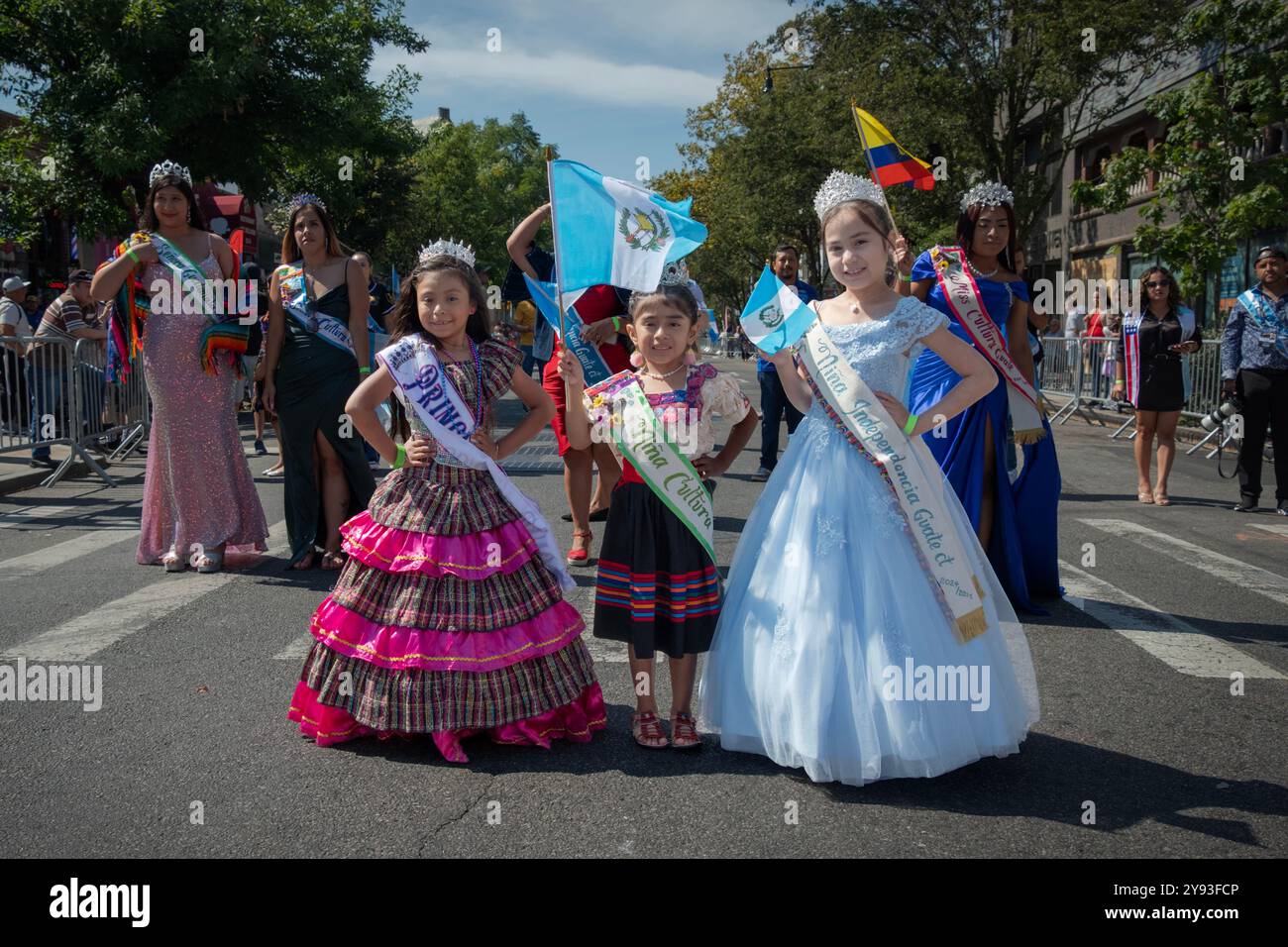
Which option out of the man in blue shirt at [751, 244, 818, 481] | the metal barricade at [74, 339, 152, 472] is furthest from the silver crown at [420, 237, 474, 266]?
the metal barricade at [74, 339, 152, 472]

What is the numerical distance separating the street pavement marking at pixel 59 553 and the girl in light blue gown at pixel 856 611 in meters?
4.97

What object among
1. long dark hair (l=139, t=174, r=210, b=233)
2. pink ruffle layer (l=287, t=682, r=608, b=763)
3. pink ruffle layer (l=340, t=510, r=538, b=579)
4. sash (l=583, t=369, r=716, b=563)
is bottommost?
pink ruffle layer (l=287, t=682, r=608, b=763)

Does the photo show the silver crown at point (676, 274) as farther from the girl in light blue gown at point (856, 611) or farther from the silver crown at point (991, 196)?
the silver crown at point (991, 196)

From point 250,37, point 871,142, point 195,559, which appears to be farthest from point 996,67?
point 195,559

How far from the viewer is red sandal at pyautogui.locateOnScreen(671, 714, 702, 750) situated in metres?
3.88

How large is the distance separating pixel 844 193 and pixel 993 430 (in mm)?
2451

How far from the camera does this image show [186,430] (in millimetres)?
6840

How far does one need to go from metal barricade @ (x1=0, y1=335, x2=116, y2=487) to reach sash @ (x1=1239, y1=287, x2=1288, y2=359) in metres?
10.1

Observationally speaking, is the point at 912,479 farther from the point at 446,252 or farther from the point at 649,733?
the point at 446,252

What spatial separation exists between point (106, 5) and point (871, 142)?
14.5 m

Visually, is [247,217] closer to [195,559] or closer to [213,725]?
[195,559]

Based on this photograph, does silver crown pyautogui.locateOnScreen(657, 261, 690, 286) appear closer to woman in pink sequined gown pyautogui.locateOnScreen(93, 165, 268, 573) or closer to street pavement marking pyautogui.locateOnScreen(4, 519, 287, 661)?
street pavement marking pyautogui.locateOnScreen(4, 519, 287, 661)

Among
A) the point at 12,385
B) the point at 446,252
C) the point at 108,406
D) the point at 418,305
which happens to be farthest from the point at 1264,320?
the point at 108,406
